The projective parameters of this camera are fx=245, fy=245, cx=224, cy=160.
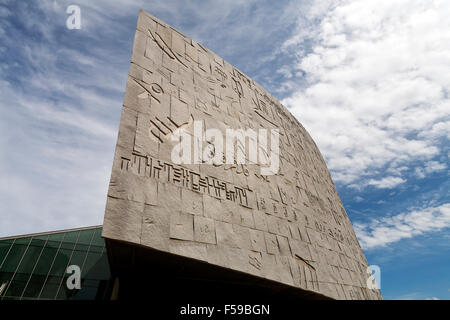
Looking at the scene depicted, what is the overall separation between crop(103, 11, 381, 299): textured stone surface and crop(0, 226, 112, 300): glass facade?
9441 millimetres

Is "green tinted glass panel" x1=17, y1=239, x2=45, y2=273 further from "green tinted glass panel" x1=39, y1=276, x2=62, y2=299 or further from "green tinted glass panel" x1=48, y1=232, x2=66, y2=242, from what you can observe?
"green tinted glass panel" x1=39, y1=276, x2=62, y2=299

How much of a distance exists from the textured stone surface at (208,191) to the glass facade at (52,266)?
944 centimetres

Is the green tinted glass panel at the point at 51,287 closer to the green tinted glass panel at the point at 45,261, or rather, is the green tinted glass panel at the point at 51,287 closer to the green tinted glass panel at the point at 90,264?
the green tinted glass panel at the point at 45,261

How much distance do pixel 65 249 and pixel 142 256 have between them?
36.3 feet

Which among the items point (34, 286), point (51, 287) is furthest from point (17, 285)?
point (51, 287)

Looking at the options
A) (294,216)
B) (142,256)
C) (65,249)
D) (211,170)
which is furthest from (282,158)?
(65,249)

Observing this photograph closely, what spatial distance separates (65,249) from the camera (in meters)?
12.5

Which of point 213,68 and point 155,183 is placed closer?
point 155,183

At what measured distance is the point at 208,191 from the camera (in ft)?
17.5

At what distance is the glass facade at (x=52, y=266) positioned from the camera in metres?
11.0

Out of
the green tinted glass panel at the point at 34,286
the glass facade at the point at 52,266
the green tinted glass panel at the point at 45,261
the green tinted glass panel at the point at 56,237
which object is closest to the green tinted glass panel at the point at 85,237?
the glass facade at the point at 52,266

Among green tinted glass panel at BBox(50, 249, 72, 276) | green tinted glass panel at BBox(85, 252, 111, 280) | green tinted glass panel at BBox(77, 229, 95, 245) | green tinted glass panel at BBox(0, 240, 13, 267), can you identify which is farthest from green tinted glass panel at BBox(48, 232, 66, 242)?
green tinted glass panel at BBox(85, 252, 111, 280)
